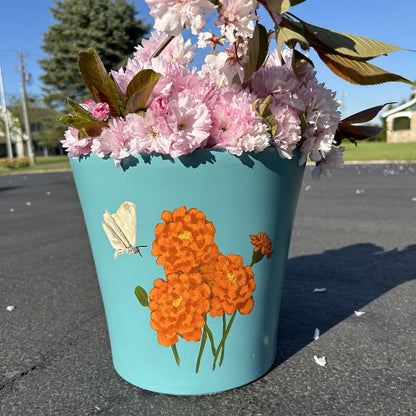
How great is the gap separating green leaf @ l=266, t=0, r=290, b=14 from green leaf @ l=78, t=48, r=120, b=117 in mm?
554

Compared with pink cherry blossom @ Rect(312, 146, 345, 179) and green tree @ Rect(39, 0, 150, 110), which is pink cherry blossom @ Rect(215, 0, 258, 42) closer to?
pink cherry blossom @ Rect(312, 146, 345, 179)

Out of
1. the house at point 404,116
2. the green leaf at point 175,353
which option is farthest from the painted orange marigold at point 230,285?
the house at point 404,116

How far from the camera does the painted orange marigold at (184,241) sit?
1.45 meters

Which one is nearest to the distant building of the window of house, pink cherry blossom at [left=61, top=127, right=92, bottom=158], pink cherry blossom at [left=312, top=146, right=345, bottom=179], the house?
the house

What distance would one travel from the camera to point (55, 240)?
4.53 meters

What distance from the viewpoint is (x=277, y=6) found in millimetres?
1189

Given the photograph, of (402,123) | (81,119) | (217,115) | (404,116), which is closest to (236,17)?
(217,115)

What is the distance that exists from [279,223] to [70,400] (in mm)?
1041

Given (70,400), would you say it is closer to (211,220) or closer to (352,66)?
(211,220)

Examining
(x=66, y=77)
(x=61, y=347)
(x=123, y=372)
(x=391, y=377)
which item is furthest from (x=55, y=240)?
(x=66, y=77)

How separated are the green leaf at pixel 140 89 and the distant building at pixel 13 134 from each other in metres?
44.0

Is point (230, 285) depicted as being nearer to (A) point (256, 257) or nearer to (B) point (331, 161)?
(A) point (256, 257)

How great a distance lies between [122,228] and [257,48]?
29.7 inches

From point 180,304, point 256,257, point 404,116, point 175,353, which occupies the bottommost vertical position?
point 175,353
